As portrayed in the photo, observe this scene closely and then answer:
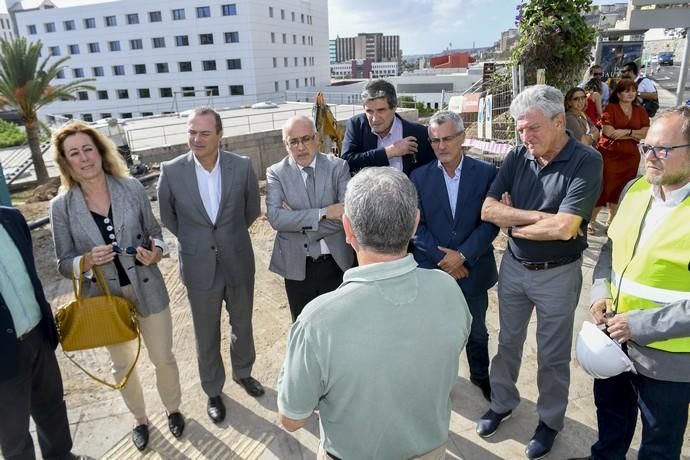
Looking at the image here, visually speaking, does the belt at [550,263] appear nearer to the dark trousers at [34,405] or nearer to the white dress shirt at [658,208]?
the white dress shirt at [658,208]

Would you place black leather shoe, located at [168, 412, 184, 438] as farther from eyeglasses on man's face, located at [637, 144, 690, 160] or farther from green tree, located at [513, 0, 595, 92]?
green tree, located at [513, 0, 595, 92]

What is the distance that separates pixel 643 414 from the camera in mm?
2232

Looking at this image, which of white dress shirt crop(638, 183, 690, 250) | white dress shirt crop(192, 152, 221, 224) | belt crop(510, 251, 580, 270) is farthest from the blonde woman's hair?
white dress shirt crop(638, 183, 690, 250)

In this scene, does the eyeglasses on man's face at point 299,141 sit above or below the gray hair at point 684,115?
below

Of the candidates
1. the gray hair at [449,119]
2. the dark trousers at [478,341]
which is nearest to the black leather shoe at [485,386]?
the dark trousers at [478,341]

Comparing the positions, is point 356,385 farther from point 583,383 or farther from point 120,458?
point 583,383

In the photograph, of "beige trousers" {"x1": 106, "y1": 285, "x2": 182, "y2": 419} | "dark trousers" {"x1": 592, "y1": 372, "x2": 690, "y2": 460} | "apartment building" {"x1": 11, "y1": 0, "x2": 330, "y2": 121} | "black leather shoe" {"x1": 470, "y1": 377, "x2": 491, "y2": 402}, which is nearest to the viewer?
"dark trousers" {"x1": 592, "y1": 372, "x2": 690, "y2": 460}

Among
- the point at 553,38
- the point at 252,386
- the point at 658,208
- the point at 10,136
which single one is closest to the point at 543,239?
the point at 658,208

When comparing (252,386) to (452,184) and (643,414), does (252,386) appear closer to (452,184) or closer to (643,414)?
(452,184)

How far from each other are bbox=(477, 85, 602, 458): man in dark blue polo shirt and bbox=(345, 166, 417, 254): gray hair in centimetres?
141

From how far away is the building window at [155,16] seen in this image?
148 feet

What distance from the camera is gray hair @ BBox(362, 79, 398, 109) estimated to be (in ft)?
11.2

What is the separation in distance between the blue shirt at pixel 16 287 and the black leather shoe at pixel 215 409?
1350 mm

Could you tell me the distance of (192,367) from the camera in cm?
385
